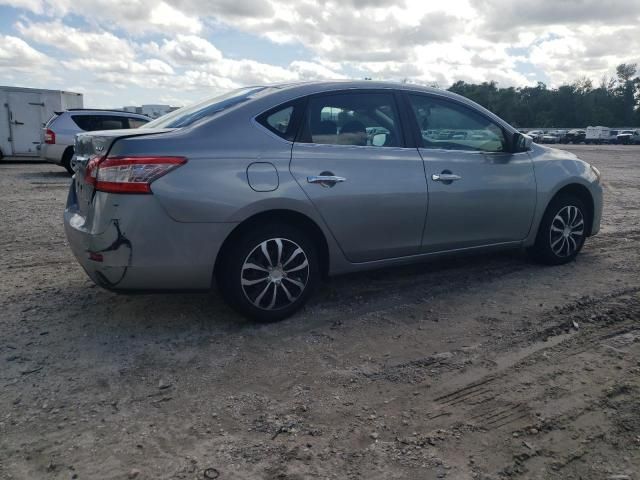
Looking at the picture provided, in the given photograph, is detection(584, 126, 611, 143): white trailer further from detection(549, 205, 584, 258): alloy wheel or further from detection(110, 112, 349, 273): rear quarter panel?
detection(110, 112, 349, 273): rear quarter panel

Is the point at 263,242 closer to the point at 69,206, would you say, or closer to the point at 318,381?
the point at 318,381

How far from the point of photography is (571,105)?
105 m

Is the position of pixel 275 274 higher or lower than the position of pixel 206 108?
lower

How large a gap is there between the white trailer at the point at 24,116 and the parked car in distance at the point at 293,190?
15710 mm

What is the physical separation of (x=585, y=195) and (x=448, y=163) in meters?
1.93

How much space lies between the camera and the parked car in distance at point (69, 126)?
43.1 feet

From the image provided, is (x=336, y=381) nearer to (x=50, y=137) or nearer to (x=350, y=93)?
(x=350, y=93)

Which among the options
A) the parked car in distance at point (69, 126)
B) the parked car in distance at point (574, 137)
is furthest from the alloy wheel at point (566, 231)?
the parked car in distance at point (574, 137)

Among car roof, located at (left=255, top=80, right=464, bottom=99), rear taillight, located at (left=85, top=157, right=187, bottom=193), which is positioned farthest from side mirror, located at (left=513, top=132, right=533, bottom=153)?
rear taillight, located at (left=85, top=157, right=187, bottom=193)

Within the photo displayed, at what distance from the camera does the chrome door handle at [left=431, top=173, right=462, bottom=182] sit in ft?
14.7

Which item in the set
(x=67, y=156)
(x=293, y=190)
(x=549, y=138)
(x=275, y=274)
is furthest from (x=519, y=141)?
(x=549, y=138)

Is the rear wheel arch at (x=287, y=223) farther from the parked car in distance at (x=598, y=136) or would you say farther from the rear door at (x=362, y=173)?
the parked car in distance at (x=598, y=136)

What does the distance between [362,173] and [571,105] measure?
375 ft

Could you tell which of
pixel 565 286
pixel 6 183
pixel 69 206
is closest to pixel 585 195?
pixel 565 286
